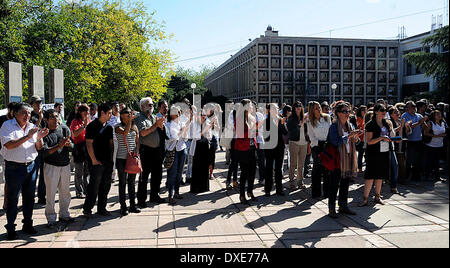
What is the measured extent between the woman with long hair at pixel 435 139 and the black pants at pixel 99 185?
747cm

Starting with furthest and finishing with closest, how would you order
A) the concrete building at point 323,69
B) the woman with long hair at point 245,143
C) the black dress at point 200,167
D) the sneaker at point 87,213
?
the concrete building at point 323,69, the black dress at point 200,167, the woman with long hair at point 245,143, the sneaker at point 87,213

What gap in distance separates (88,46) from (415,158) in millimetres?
22720

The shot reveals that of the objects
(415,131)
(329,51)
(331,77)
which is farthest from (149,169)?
(329,51)

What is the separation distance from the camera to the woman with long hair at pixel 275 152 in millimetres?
7535

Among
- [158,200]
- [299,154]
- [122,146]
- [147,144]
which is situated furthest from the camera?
[299,154]

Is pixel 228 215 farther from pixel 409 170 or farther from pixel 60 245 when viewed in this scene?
pixel 409 170

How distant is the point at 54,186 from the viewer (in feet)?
17.9

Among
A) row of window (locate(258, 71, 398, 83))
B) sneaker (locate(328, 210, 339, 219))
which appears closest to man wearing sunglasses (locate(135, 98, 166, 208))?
sneaker (locate(328, 210, 339, 219))

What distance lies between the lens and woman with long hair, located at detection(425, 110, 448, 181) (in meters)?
8.98

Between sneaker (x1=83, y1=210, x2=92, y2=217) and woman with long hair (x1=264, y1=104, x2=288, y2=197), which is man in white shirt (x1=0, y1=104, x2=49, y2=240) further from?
woman with long hair (x1=264, y1=104, x2=288, y2=197)

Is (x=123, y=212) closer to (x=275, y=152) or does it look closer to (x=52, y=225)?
(x=52, y=225)

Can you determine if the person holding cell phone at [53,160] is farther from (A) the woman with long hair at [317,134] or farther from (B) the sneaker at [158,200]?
(A) the woman with long hair at [317,134]

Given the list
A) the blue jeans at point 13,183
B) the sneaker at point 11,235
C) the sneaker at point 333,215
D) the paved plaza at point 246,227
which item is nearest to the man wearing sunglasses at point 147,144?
the paved plaza at point 246,227

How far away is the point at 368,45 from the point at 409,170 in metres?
65.9
